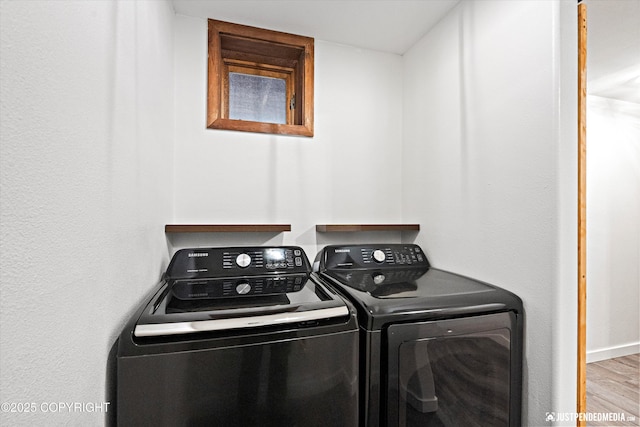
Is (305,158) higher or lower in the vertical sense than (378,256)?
higher

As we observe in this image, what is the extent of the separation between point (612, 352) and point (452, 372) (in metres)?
2.96

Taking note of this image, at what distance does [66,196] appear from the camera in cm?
55

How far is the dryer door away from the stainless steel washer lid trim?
231mm

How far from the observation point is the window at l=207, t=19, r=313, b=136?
1.67 meters

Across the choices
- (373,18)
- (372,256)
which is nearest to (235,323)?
(372,256)

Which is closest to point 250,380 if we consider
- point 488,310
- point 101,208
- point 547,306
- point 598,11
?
point 101,208

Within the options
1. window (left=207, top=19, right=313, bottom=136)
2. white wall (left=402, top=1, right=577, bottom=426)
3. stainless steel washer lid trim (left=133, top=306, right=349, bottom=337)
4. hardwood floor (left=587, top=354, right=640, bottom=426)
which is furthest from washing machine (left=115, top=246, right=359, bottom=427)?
hardwood floor (left=587, top=354, right=640, bottom=426)

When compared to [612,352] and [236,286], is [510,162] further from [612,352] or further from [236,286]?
[612,352]

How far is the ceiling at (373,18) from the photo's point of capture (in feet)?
4.99

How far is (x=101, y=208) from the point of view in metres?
0.69

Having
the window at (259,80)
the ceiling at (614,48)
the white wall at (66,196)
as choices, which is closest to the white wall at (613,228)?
the ceiling at (614,48)

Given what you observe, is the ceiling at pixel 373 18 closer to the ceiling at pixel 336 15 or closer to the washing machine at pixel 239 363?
the ceiling at pixel 336 15

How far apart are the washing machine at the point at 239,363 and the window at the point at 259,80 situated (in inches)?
44.1

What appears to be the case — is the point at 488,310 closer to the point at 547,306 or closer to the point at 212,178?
the point at 547,306
